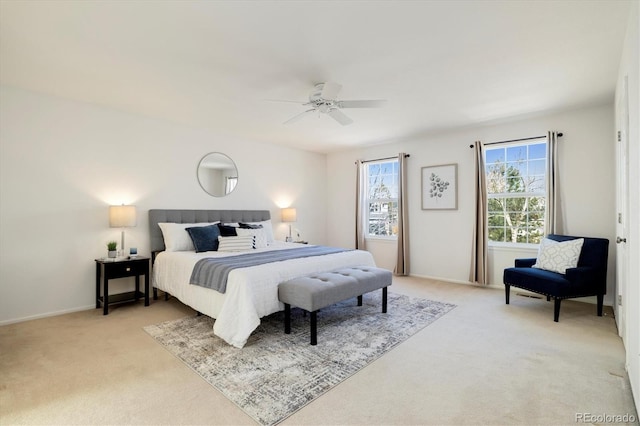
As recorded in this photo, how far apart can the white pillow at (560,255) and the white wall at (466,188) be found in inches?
24.7

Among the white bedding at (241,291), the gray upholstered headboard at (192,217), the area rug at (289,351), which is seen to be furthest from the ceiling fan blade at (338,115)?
the gray upholstered headboard at (192,217)

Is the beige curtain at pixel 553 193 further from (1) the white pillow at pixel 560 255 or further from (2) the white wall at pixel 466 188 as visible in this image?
(1) the white pillow at pixel 560 255

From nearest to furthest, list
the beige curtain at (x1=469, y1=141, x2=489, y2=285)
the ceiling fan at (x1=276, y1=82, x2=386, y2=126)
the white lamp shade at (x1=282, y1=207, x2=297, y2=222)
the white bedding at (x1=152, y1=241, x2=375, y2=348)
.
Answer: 1. the white bedding at (x1=152, y1=241, x2=375, y2=348)
2. the ceiling fan at (x1=276, y1=82, x2=386, y2=126)
3. the beige curtain at (x1=469, y1=141, x2=489, y2=285)
4. the white lamp shade at (x1=282, y1=207, x2=297, y2=222)

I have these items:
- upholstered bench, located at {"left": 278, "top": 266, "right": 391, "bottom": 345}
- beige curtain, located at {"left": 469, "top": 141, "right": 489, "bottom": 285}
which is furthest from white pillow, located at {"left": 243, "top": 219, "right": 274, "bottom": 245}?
beige curtain, located at {"left": 469, "top": 141, "right": 489, "bottom": 285}

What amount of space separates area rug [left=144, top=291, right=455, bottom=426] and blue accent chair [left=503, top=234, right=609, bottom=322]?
997mm

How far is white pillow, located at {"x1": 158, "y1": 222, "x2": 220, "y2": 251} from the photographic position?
14.5 ft

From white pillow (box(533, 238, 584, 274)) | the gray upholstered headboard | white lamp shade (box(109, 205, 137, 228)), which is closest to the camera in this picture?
white pillow (box(533, 238, 584, 274))

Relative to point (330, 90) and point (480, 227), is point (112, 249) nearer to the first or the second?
point (330, 90)

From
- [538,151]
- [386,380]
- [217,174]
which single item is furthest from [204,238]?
[538,151]

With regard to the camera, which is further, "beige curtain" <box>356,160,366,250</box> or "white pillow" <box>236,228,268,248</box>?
"beige curtain" <box>356,160,366,250</box>

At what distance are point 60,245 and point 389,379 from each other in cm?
402

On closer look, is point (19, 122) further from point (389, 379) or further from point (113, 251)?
point (389, 379)

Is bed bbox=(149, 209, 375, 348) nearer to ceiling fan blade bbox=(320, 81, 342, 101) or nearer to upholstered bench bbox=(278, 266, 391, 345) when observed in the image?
upholstered bench bbox=(278, 266, 391, 345)

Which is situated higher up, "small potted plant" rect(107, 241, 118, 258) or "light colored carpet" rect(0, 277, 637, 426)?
"small potted plant" rect(107, 241, 118, 258)
